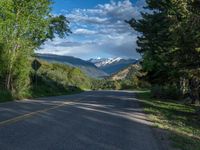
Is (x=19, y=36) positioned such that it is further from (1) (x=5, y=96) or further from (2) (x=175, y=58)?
(2) (x=175, y=58)

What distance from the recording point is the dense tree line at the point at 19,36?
109ft

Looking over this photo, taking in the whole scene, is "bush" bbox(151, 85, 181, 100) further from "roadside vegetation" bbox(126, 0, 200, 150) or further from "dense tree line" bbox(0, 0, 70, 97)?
"dense tree line" bbox(0, 0, 70, 97)

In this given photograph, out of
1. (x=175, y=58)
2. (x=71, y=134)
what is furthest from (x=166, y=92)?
(x=71, y=134)

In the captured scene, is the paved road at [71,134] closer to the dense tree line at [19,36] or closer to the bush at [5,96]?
the bush at [5,96]

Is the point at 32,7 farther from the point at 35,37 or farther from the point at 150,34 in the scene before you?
the point at 150,34

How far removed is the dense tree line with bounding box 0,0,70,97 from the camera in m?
33.3

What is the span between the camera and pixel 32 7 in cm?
3569

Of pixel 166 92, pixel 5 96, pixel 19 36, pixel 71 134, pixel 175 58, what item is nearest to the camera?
pixel 71 134

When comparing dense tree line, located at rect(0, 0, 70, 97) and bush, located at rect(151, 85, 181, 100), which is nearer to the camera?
dense tree line, located at rect(0, 0, 70, 97)

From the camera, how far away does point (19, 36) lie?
3503 cm

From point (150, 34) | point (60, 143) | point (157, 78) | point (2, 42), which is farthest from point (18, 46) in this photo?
point (60, 143)

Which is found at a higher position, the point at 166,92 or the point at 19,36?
the point at 19,36

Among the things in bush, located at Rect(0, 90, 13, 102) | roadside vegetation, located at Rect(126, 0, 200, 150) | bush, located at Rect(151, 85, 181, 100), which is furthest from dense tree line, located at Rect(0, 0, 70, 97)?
bush, located at Rect(151, 85, 181, 100)

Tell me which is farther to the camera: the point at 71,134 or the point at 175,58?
the point at 175,58
